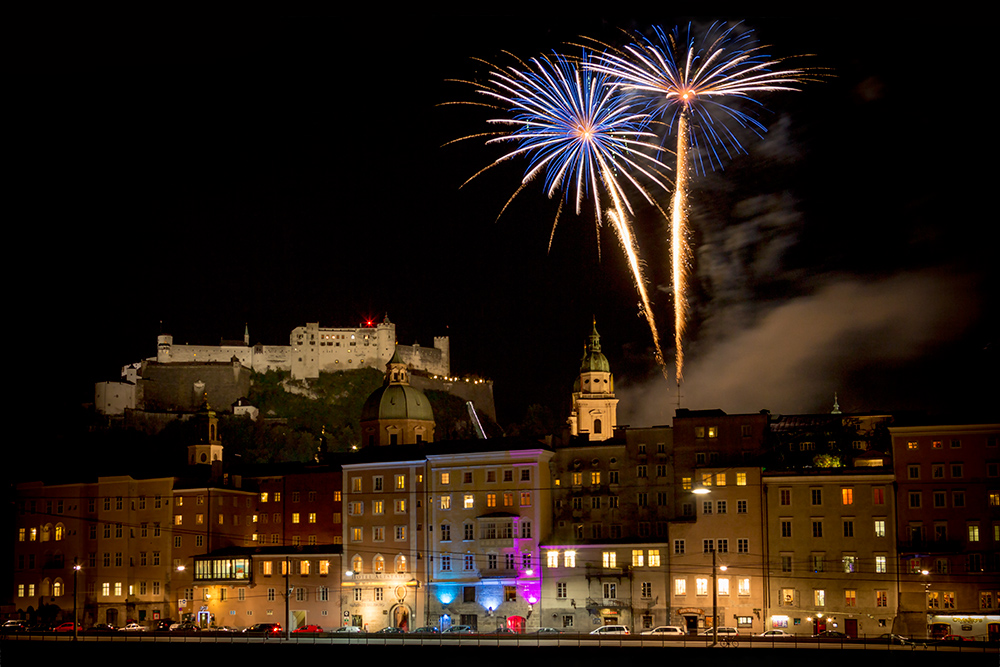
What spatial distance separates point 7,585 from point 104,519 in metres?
17.7

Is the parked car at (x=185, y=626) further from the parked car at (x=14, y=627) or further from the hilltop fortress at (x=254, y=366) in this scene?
the hilltop fortress at (x=254, y=366)

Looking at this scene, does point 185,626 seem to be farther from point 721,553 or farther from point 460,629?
point 721,553

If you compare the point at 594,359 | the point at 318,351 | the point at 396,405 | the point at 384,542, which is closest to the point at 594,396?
the point at 594,359

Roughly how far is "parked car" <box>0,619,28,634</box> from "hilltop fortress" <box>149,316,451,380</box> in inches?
3576

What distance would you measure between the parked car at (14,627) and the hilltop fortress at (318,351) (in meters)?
90.8

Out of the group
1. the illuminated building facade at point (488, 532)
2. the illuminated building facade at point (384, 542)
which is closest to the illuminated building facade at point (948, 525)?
the illuminated building facade at point (488, 532)

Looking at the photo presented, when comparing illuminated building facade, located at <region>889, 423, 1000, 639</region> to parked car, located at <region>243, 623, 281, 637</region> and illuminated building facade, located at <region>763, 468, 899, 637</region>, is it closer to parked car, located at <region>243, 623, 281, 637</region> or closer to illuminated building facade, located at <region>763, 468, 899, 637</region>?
illuminated building facade, located at <region>763, 468, 899, 637</region>

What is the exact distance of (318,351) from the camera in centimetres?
17312

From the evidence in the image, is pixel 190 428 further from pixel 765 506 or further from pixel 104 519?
pixel 765 506

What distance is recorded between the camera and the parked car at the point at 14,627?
232ft

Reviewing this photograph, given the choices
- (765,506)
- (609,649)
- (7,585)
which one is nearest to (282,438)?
(7,585)

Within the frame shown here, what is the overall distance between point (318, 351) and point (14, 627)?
100 m

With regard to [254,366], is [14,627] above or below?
below

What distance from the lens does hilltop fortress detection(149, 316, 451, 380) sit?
17138cm
